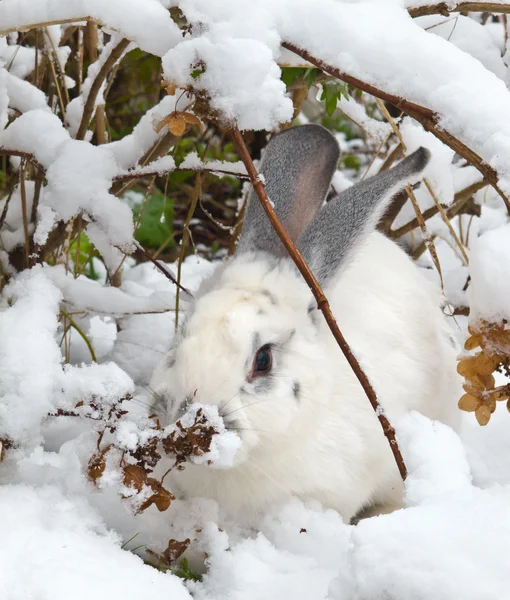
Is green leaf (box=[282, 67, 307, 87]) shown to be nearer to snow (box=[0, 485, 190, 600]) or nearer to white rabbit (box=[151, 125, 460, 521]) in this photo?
white rabbit (box=[151, 125, 460, 521])

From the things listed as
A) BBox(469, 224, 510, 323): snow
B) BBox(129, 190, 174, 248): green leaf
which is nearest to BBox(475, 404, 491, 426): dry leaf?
BBox(469, 224, 510, 323): snow

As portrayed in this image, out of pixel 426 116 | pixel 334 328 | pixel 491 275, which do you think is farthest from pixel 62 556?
pixel 426 116

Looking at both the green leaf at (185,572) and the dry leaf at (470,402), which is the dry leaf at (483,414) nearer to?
the dry leaf at (470,402)

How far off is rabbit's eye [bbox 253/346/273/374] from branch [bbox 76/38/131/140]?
860mm

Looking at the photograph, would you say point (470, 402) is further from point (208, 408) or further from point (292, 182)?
point (292, 182)

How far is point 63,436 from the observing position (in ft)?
7.62

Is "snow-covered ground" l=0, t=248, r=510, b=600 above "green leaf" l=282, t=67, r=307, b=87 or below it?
below

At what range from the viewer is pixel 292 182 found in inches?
101

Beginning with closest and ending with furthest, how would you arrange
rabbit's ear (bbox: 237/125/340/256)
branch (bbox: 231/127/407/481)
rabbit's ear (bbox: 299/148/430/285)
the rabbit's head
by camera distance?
branch (bbox: 231/127/407/481), the rabbit's head, rabbit's ear (bbox: 299/148/430/285), rabbit's ear (bbox: 237/125/340/256)

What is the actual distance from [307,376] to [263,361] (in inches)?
6.3

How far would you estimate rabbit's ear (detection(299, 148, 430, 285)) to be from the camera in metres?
2.27

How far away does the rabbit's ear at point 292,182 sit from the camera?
2.56 m

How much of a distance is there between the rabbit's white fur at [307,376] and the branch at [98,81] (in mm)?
605

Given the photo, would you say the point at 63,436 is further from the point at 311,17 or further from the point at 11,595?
the point at 311,17
